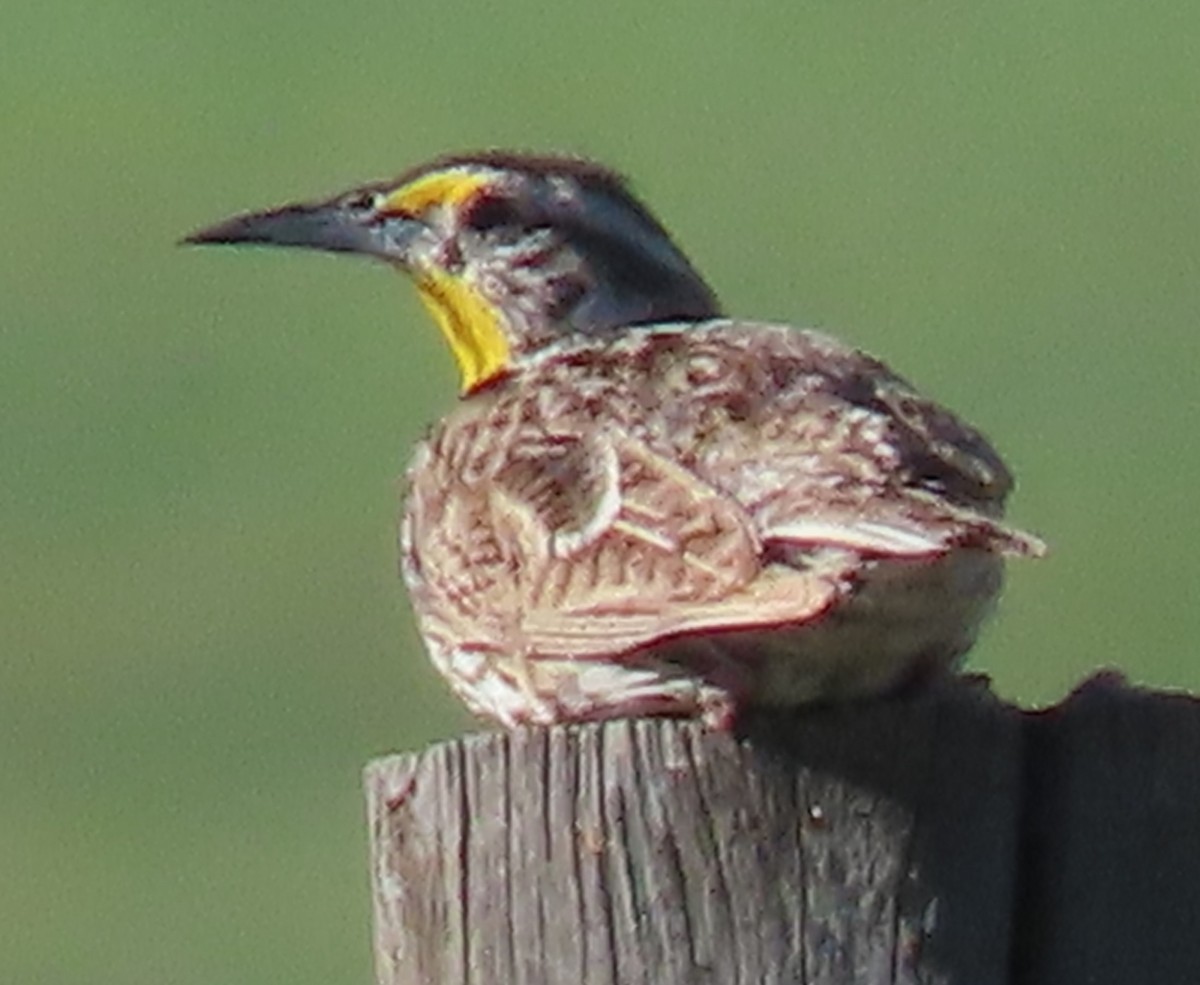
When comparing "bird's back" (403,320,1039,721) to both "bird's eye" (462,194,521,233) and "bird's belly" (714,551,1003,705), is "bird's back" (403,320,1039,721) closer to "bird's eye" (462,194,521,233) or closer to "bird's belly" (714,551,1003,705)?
"bird's belly" (714,551,1003,705)

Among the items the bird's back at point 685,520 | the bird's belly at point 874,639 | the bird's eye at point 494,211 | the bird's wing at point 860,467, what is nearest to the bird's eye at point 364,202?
the bird's eye at point 494,211

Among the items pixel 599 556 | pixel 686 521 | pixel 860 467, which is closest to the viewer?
pixel 860 467

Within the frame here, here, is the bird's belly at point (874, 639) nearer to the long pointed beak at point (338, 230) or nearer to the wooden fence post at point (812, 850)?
the wooden fence post at point (812, 850)

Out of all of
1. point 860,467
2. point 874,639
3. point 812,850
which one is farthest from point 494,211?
point 812,850

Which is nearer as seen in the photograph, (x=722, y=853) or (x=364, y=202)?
(x=722, y=853)

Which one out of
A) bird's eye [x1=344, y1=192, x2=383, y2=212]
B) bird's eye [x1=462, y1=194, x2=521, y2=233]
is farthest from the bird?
bird's eye [x1=344, y1=192, x2=383, y2=212]

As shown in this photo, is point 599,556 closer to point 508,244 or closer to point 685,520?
point 685,520
